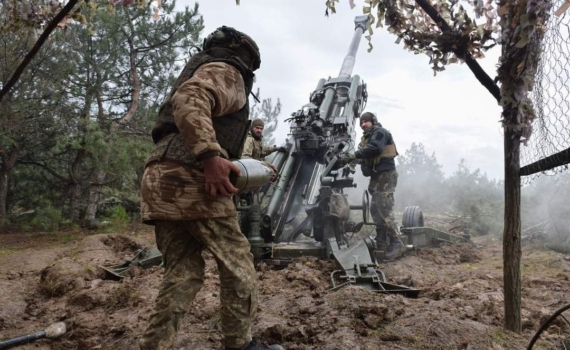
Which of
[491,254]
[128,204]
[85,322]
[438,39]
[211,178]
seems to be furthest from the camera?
[128,204]

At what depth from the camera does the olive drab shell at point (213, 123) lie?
240 cm

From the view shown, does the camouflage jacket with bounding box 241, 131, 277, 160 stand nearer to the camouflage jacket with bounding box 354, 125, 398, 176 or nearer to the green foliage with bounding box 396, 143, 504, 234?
the camouflage jacket with bounding box 354, 125, 398, 176

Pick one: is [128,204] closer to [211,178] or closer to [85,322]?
[85,322]

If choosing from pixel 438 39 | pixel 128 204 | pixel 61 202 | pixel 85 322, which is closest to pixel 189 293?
pixel 85 322

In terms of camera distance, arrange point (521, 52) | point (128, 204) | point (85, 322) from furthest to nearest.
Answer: point (128, 204) < point (85, 322) < point (521, 52)

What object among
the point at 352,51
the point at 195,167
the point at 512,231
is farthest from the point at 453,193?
the point at 195,167

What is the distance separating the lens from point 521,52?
2.43m

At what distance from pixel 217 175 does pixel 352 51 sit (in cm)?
754

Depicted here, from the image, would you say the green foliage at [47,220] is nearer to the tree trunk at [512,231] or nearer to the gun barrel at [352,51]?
the gun barrel at [352,51]

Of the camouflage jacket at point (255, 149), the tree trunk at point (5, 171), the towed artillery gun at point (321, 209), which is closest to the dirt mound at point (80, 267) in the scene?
the towed artillery gun at point (321, 209)

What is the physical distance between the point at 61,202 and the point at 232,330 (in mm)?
10888

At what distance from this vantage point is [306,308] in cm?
347

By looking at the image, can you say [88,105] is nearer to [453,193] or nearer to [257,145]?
[257,145]

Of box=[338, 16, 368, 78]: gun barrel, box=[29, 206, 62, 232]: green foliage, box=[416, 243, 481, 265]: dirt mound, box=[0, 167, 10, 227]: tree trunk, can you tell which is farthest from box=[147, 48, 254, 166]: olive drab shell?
box=[0, 167, 10, 227]: tree trunk
